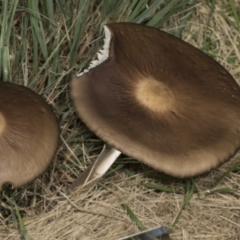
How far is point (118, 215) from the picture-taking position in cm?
174

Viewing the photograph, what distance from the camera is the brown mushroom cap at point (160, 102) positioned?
146 cm

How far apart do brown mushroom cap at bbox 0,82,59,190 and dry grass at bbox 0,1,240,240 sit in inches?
9.9

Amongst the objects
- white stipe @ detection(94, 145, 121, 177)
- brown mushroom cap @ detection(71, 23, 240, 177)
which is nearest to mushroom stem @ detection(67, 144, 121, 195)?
white stipe @ detection(94, 145, 121, 177)

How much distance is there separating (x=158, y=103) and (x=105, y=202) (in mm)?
436

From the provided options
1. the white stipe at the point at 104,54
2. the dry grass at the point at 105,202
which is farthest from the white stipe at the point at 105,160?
the white stipe at the point at 104,54

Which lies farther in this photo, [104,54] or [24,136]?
[104,54]

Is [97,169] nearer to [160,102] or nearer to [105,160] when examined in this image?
[105,160]

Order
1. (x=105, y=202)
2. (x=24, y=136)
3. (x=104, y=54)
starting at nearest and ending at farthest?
(x=24, y=136), (x=104, y=54), (x=105, y=202)

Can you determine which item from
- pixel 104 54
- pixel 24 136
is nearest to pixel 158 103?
pixel 104 54

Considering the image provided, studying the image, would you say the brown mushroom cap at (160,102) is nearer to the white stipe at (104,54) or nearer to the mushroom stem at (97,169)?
the white stipe at (104,54)

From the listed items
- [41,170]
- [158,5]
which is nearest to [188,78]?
[158,5]

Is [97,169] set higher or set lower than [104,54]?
lower

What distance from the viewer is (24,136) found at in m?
1.49

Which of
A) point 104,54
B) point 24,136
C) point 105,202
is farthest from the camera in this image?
point 105,202
